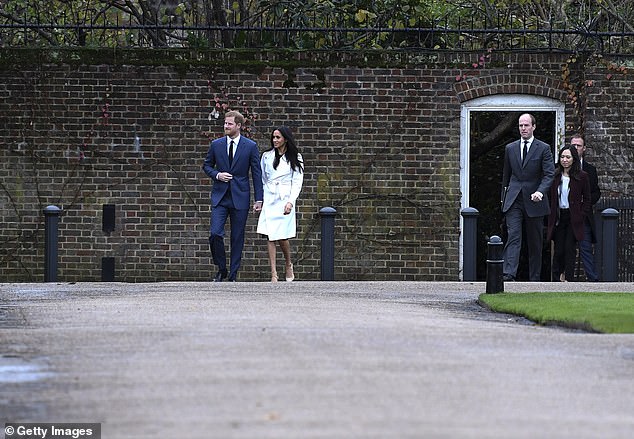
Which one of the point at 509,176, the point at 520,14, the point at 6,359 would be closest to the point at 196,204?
the point at 509,176

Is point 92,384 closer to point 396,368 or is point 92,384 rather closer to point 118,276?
point 396,368

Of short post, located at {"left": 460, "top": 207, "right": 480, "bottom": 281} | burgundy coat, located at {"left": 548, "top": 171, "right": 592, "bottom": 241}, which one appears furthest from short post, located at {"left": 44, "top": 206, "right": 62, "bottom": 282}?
burgundy coat, located at {"left": 548, "top": 171, "right": 592, "bottom": 241}

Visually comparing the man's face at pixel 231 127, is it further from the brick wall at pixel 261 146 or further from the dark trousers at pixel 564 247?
the dark trousers at pixel 564 247

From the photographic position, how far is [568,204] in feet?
55.4

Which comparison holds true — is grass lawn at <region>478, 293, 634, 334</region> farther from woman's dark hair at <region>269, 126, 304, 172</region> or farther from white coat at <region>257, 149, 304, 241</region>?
woman's dark hair at <region>269, 126, 304, 172</region>

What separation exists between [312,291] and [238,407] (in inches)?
281

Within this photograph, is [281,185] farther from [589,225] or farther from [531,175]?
[589,225]

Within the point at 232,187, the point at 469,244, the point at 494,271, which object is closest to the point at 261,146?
the point at 232,187

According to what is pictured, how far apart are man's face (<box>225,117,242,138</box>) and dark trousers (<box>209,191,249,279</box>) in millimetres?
633

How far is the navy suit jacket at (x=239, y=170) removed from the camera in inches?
616

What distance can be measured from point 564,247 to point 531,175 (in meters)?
1.27

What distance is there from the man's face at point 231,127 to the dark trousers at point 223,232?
0.63 meters

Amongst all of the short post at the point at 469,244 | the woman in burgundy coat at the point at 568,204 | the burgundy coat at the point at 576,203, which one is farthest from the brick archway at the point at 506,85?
the short post at the point at 469,244

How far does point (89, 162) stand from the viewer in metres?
18.7
